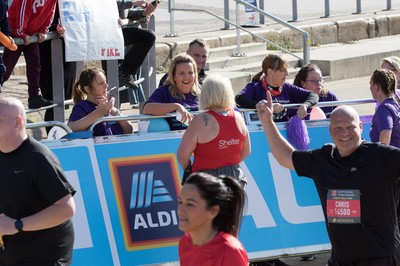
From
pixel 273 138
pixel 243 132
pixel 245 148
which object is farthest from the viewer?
pixel 245 148

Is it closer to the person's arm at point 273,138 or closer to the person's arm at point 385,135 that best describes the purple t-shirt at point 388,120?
the person's arm at point 385,135

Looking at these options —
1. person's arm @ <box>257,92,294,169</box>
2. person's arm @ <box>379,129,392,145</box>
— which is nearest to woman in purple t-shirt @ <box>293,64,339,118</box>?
person's arm @ <box>379,129,392,145</box>

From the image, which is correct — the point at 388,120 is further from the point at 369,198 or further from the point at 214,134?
the point at 369,198

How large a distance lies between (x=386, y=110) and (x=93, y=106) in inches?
96.4

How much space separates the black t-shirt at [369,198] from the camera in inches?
246

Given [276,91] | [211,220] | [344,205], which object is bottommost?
[344,205]

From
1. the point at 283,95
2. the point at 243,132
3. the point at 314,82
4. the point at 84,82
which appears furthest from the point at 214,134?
the point at 314,82

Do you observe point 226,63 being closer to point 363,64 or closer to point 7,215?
point 363,64

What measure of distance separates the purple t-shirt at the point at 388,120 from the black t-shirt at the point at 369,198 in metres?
2.02

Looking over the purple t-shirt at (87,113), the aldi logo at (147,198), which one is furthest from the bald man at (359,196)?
the purple t-shirt at (87,113)

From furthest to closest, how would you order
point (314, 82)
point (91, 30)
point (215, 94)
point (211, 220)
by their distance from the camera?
point (91, 30) → point (314, 82) → point (215, 94) → point (211, 220)

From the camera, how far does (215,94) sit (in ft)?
24.2

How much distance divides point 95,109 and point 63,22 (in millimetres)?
2012

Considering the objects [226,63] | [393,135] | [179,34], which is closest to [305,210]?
[393,135]
